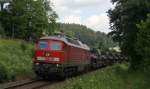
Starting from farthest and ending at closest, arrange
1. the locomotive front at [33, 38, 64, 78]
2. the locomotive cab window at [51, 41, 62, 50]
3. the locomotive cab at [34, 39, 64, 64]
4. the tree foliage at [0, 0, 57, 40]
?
the tree foliage at [0, 0, 57, 40], the locomotive cab window at [51, 41, 62, 50], the locomotive cab at [34, 39, 64, 64], the locomotive front at [33, 38, 64, 78]

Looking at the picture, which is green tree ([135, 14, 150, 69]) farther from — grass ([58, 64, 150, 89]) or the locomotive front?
the locomotive front

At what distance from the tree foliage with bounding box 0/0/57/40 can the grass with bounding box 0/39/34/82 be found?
41.8 meters

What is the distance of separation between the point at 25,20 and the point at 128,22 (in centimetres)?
5322

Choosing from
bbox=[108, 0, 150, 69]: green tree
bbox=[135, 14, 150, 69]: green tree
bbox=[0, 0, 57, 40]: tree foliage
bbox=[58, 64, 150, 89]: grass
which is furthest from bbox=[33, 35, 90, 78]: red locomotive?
bbox=[0, 0, 57, 40]: tree foliage

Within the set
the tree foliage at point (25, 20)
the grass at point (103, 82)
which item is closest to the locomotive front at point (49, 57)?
the grass at point (103, 82)

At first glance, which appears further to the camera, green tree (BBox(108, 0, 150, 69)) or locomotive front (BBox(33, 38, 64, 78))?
green tree (BBox(108, 0, 150, 69))

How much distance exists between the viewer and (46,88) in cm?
2547

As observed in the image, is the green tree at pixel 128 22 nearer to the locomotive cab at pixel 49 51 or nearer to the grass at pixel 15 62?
the grass at pixel 15 62

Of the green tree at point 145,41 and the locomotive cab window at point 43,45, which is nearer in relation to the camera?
the locomotive cab window at point 43,45

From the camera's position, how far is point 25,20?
9731cm

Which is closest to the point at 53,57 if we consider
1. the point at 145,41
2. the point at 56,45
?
the point at 56,45

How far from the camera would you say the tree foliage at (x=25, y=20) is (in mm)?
97463

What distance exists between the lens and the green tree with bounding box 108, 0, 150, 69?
151ft

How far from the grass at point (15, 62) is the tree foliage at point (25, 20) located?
41768 mm
